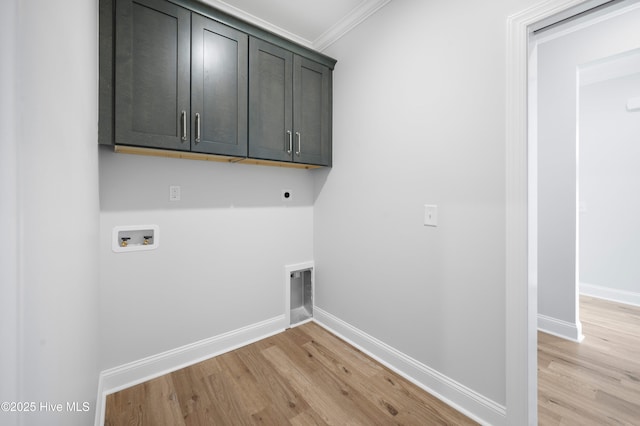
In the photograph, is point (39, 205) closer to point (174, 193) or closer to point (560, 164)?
point (174, 193)

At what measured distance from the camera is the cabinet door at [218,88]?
5.41ft

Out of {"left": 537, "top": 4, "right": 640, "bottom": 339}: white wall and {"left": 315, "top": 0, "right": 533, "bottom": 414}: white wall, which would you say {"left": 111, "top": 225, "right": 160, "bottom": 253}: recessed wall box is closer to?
{"left": 315, "top": 0, "right": 533, "bottom": 414}: white wall

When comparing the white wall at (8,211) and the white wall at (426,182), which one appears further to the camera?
the white wall at (426,182)

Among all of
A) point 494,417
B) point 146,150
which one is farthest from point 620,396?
point 146,150

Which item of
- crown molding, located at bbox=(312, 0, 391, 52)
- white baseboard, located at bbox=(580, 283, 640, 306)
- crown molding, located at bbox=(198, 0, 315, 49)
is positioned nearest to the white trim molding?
crown molding, located at bbox=(312, 0, 391, 52)

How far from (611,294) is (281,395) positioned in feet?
13.2

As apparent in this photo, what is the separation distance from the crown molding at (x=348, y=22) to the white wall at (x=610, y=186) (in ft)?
10.9

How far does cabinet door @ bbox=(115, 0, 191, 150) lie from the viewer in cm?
141

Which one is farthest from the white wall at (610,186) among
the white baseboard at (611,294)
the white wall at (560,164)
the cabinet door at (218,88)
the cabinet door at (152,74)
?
the cabinet door at (152,74)

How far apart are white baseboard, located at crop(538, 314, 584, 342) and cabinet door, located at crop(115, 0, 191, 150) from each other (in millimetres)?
3400

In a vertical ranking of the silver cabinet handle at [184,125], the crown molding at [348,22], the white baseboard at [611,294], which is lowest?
the white baseboard at [611,294]

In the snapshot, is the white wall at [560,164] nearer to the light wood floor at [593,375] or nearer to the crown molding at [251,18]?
the light wood floor at [593,375]

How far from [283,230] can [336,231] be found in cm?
50

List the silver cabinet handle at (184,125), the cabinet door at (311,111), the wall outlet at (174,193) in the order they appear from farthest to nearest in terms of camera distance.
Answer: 1. the cabinet door at (311,111)
2. the wall outlet at (174,193)
3. the silver cabinet handle at (184,125)
